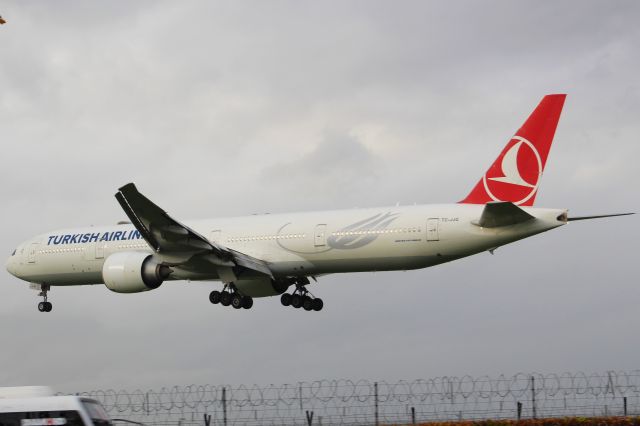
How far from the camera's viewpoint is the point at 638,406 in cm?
2861

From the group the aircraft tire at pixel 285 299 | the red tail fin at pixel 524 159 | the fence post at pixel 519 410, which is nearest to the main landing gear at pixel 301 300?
the aircraft tire at pixel 285 299

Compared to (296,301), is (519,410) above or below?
below

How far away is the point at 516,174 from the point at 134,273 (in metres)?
16.0

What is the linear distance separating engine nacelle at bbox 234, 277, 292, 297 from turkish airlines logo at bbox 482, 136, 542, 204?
10.8 metres

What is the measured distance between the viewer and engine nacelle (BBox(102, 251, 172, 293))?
44656 mm

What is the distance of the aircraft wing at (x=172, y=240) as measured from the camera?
42031mm

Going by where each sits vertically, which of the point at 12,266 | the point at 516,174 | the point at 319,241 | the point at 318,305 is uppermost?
the point at 516,174

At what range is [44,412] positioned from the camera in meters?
22.5

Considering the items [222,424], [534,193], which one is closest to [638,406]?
[222,424]

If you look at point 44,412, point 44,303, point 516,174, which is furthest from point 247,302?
point 44,412

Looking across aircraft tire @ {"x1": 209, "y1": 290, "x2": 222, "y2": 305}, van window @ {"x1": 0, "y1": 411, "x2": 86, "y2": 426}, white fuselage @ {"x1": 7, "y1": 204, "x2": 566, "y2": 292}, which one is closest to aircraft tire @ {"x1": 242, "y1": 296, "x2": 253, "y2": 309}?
aircraft tire @ {"x1": 209, "y1": 290, "x2": 222, "y2": 305}

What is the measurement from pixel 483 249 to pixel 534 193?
308cm

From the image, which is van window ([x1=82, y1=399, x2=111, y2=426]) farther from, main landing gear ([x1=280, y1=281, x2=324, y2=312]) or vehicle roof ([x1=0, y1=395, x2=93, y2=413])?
main landing gear ([x1=280, y1=281, x2=324, y2=312])

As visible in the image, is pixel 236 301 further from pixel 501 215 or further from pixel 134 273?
pixel 501 215
